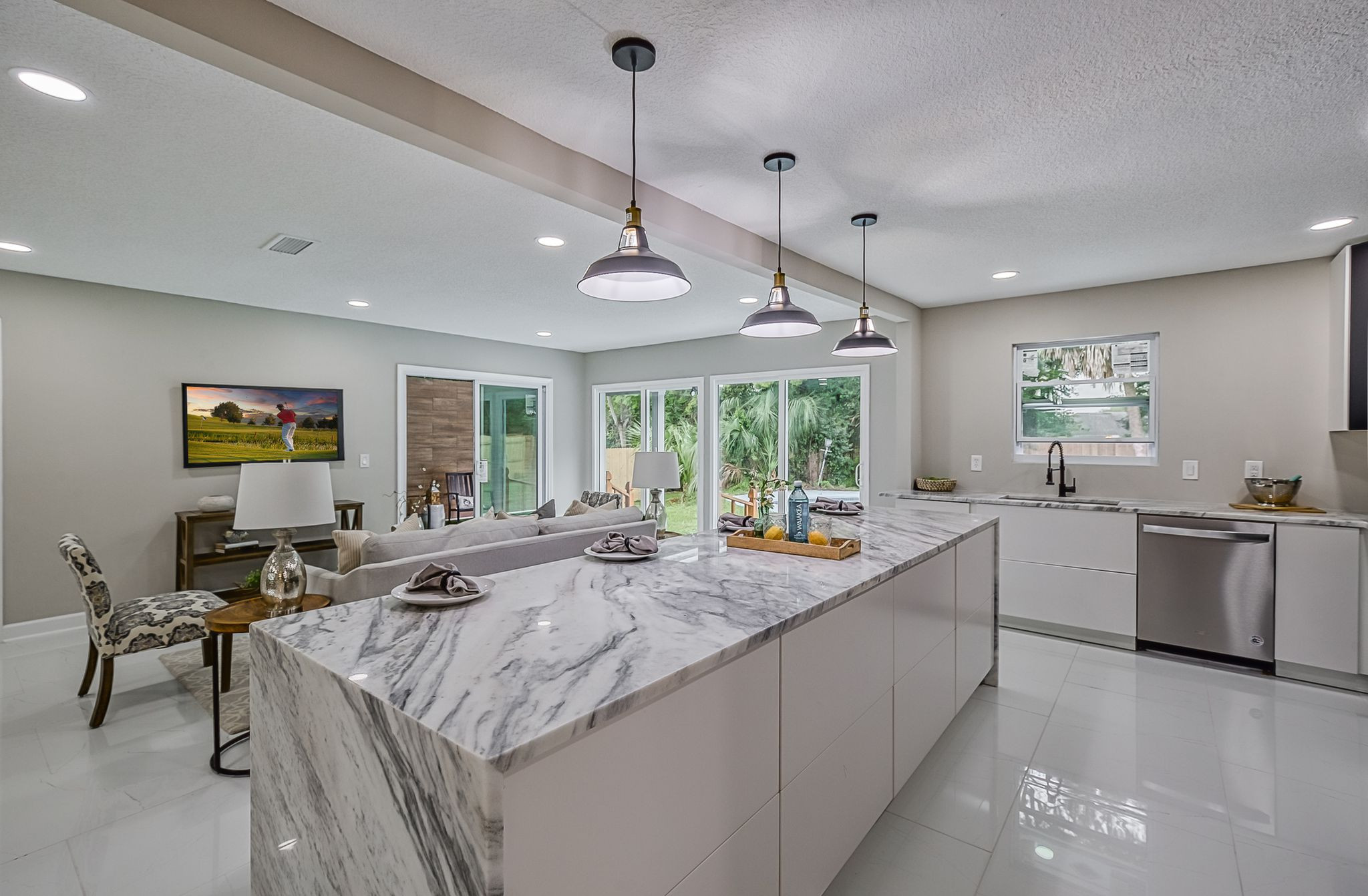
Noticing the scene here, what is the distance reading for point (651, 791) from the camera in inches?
44.6

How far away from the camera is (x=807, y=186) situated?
2.81 m

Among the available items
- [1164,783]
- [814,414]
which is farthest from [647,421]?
[1164,783]

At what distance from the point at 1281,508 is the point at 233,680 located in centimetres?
608

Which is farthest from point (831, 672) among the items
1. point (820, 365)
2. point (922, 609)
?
point (820, 365)

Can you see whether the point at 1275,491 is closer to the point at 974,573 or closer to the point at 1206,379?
the point at 1206,379

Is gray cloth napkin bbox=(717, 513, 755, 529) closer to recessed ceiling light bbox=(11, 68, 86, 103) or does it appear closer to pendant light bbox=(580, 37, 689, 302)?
pendant light bbox=(580, 37, 689, 302)

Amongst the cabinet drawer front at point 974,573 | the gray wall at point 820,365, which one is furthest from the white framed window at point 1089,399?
the cabinet drawer front at point 974,573

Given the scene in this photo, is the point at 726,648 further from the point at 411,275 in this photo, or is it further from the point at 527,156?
the point at 411,275

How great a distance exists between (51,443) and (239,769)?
130 inches

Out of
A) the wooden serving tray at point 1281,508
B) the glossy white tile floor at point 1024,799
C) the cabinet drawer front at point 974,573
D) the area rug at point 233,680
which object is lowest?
the glossy white tile floor at point 1024,799

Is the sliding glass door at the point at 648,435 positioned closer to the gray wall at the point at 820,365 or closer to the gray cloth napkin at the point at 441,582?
the gray wall at the point at 820,365

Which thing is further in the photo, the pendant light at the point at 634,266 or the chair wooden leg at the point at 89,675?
the chair wooden leg at the point at 89,675

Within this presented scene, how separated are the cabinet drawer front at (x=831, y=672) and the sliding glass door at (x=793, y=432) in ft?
11.0

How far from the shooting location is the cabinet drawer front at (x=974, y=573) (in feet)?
9.33
